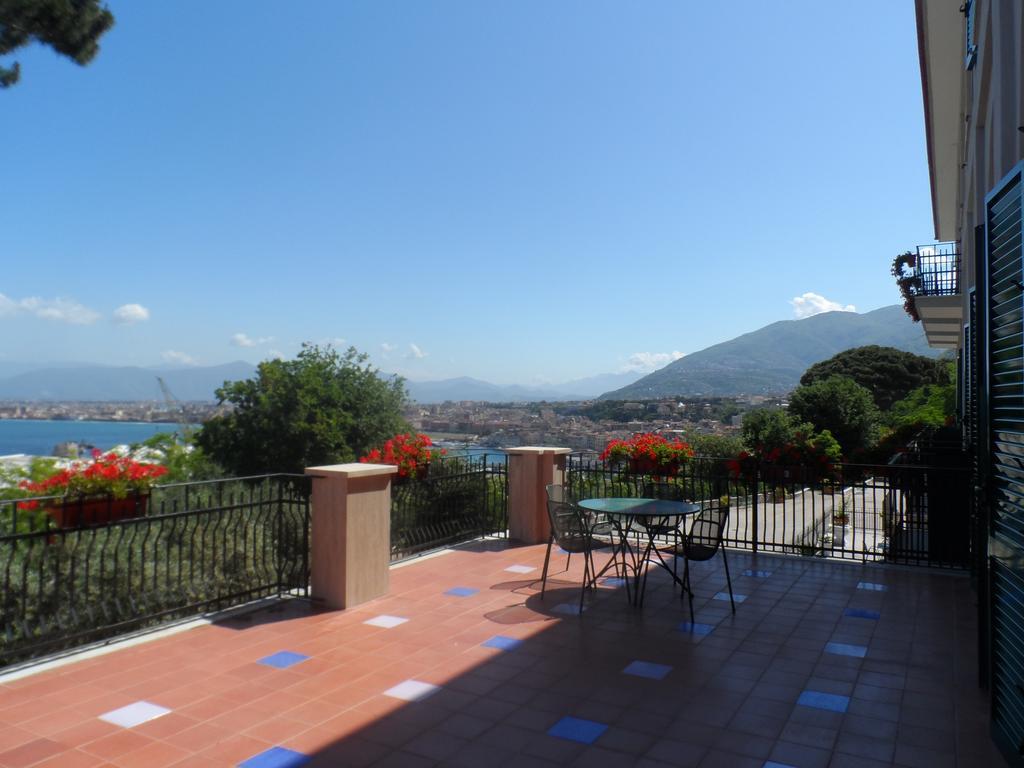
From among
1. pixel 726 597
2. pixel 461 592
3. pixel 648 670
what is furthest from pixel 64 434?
pixel 648 670

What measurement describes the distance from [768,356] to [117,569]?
148 metres

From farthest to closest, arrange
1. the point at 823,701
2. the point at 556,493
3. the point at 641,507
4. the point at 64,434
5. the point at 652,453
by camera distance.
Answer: the point at 64,434 < the point at 652,453 < the point at 556,493 < the point at 641,507 < the point at 823,701

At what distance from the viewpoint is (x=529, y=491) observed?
8.42 metres

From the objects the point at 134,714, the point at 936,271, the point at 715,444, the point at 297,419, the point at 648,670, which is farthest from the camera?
the point at 297,419

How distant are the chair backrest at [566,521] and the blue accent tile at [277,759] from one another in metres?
3.02

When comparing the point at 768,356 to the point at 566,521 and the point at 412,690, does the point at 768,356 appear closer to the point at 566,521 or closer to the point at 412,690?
the point at 566,521

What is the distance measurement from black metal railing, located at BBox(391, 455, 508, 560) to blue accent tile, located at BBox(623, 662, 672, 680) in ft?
11.8

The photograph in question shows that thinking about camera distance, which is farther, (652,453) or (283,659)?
(652,453)

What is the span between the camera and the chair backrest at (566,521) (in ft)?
18.7

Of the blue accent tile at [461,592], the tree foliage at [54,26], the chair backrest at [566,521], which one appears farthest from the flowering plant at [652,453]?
the tree foliage at [54,26]

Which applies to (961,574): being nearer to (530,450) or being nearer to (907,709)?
(907,709)

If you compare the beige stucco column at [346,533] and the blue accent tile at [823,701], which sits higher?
the beige stucco column at [346,533]

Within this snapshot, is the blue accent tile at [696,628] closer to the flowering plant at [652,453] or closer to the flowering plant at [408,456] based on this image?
the flowering plant at [652,453]

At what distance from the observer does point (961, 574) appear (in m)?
6.79
